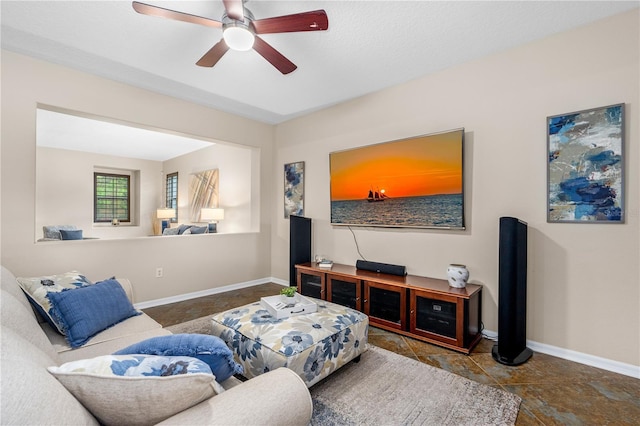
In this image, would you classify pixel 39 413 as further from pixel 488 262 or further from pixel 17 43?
pixel 17 43

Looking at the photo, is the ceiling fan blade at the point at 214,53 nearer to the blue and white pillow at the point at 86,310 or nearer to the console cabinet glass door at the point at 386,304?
→ the blue and white pillow at the point at 86,310

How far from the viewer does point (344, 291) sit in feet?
10.9

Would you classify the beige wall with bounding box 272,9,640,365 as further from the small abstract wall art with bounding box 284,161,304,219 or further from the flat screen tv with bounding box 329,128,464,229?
the small abstract wall art with bounding box 284,161,304,219

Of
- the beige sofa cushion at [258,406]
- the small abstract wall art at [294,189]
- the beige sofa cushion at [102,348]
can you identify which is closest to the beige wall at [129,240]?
the small abstract wall art at [294,189]

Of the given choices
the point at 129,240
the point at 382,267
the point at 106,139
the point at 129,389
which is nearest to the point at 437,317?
the point at 382,267

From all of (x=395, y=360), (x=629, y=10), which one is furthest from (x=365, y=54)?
(x=395, y=360)

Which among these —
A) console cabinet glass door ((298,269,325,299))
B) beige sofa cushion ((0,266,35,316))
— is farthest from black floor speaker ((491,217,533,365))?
beige sofa cushion ((0,266,35,316))

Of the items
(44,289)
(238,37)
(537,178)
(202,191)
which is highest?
(238,37)

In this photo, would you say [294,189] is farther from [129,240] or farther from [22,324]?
[22,324]

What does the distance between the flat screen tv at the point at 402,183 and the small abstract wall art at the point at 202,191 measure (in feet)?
10.7

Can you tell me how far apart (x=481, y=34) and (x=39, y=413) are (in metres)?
3.33

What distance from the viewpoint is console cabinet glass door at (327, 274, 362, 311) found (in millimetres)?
3195

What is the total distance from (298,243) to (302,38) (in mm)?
2442

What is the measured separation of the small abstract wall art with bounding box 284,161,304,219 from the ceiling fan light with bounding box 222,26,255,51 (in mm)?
2391
